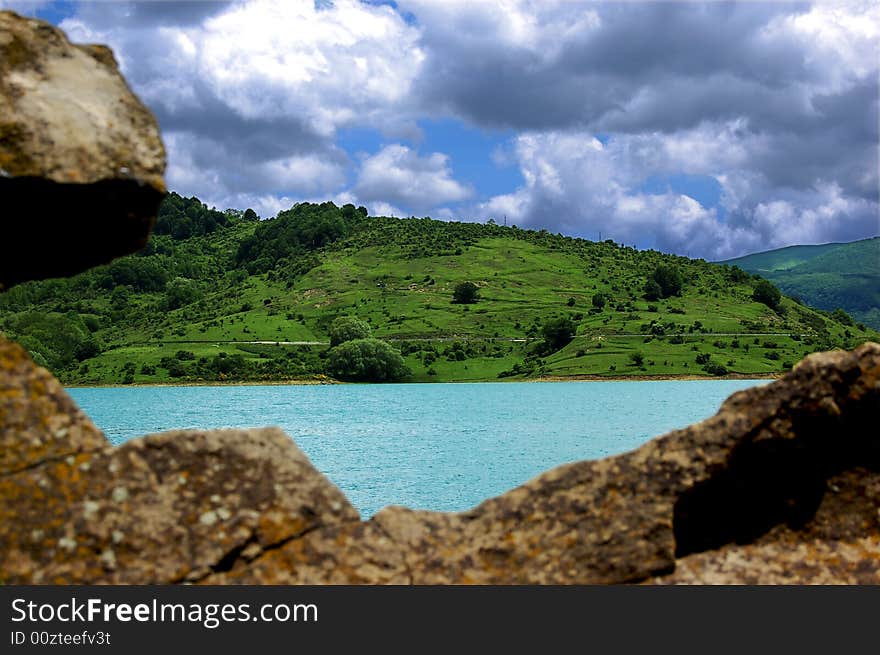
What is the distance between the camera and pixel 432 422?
11250cm

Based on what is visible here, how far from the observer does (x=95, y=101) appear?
738cm

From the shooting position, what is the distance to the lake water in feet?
212

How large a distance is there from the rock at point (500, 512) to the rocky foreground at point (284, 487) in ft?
0.05

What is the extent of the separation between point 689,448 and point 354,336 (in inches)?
7597

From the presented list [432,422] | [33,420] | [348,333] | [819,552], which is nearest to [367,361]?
[348,333]

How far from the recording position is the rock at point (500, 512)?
6.64 meters

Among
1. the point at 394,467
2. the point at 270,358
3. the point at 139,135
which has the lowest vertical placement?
the point at 394,467

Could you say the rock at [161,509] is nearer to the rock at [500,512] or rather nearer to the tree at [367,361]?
the rock at [500,512]

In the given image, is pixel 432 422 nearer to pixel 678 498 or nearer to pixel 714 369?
pixel 714 369

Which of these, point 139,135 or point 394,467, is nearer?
point 139,135

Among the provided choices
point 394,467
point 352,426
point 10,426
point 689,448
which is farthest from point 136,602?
point 352,426

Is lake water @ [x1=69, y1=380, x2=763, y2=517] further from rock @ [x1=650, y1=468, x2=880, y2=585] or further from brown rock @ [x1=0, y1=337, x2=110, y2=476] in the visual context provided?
brown rock @ [x1=0, y1=337, x2=110, y2=476]

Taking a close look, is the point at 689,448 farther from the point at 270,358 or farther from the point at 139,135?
the point at 270,358

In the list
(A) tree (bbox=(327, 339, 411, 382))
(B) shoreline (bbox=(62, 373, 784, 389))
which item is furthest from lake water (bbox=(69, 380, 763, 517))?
(A) tree (bbox=(327, 339, 411, 382))
